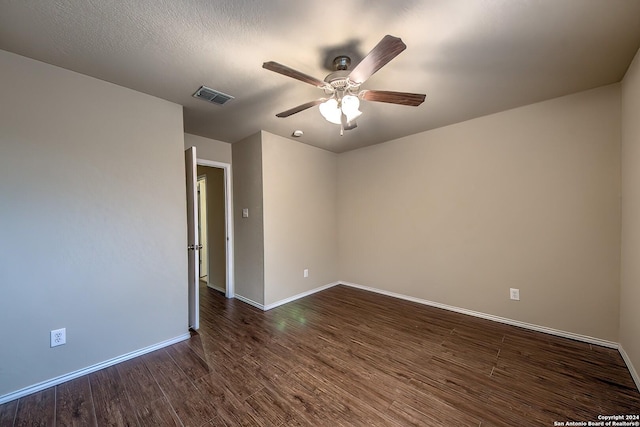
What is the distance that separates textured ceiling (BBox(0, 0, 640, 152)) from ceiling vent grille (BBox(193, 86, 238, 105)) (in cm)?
7

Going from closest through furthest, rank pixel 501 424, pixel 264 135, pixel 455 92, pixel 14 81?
pixel 501 424 → pixel 14 81 → pixel 455 92 → pixel 264 135

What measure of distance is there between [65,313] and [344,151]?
13.0ft

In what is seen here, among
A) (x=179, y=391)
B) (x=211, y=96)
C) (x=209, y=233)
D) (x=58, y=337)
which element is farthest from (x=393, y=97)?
(x=209, y=233)

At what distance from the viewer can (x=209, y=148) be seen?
11.8 ft

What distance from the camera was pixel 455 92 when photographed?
7.65 ft

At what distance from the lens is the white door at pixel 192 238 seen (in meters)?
2.72

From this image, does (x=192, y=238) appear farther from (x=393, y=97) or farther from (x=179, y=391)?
(x=393, y=97)

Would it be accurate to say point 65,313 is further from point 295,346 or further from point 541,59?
point 541,59

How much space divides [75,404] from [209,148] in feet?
9.80

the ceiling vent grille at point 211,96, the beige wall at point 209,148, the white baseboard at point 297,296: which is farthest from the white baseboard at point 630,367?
the beige wall at point 209,148

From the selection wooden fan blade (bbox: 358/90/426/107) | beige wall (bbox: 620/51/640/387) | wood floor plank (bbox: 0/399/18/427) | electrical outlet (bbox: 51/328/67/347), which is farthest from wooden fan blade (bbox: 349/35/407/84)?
wood floor plank (bbox: 0/399/18/427)

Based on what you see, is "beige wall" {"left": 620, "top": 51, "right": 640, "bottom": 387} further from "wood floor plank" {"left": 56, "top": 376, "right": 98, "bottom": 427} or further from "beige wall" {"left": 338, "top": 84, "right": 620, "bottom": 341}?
"wood floor plank" {"left": 56, "top": 376, "right": 98, "bottom": 427}

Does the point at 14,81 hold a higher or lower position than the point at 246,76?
lower

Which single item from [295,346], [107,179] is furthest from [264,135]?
[295,346]
